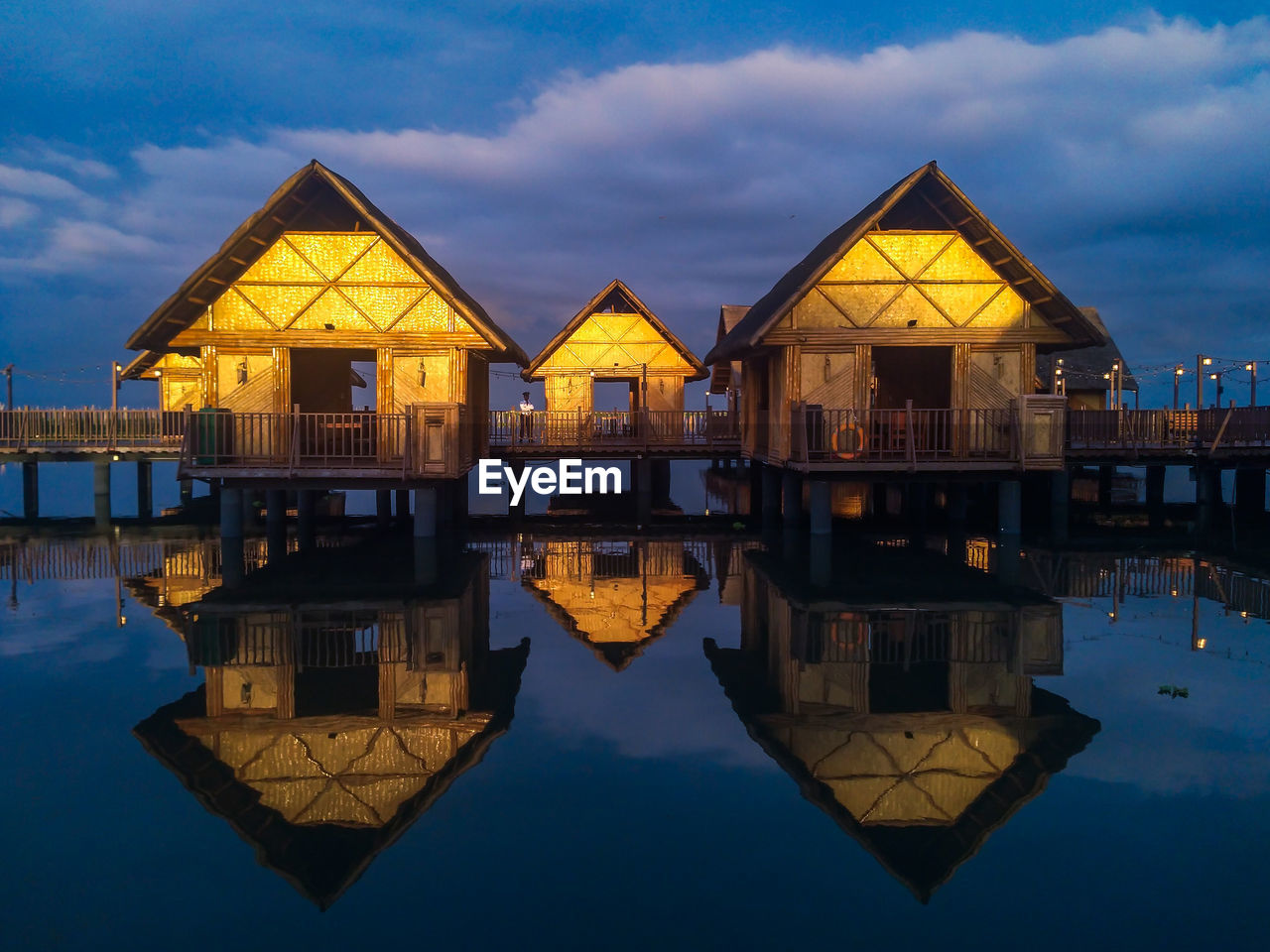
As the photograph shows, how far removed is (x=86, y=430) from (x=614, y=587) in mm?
21821

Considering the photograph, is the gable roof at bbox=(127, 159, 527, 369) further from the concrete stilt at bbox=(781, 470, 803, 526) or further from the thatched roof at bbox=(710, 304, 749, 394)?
the thatched roof at bbox=(710, 304, 749, 394)

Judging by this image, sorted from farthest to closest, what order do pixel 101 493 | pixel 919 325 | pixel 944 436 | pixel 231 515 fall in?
pixel 101 493
pixel 919 325
pixel 944 436
pixel 231 515

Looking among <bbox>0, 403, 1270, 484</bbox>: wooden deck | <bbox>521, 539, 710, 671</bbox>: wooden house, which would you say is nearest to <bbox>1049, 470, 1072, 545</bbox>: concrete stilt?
<bbox>0, 403, 1270, 484</bbox>: wooden deck

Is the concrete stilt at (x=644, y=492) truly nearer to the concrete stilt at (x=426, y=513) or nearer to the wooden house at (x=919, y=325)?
the wooden house at (x=919, y=325)

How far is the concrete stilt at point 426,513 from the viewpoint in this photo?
1972 cm

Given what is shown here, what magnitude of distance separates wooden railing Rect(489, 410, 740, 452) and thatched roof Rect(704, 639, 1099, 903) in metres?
16.2

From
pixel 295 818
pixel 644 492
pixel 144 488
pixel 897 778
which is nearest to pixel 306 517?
pixel 644 492

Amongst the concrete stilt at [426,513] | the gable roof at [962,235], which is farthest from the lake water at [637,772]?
the gable roof at [962,235]

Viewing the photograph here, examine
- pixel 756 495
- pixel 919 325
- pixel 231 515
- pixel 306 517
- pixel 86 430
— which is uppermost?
pixel 919 325

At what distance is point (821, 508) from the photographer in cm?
1989

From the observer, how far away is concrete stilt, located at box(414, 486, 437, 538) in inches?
776

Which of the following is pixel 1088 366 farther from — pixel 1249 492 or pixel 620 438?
pixel 620 438

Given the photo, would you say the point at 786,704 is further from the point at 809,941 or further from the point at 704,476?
the point at 704,476

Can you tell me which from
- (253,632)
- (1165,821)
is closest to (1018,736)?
(1165,821)
